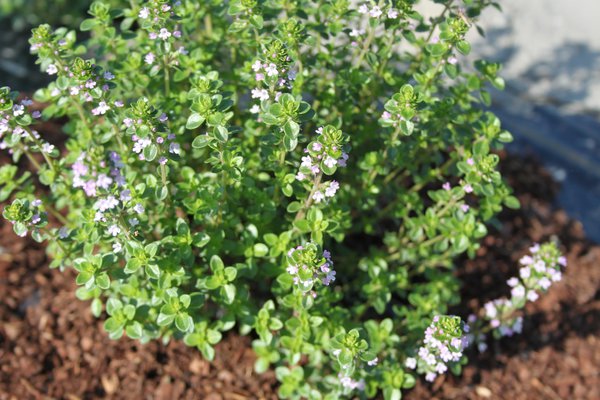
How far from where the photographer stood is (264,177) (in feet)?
9.14

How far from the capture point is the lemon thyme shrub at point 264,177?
2373 millimetres

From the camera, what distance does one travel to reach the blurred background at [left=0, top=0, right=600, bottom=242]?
4594 mm

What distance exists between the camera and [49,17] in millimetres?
5246

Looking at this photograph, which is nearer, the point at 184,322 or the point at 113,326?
the point at 184,322

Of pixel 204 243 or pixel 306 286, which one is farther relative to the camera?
pixel 204 243

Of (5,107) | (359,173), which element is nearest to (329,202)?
(359,173)

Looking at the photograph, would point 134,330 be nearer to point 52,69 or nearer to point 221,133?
point 221,133

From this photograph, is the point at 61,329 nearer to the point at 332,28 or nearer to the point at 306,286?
the point at 306,286

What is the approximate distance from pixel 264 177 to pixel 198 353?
41.7 inches

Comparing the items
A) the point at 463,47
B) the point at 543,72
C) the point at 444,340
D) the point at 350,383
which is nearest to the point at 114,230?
the point at 350,383

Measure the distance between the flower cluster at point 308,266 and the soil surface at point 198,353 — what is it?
1.05 m

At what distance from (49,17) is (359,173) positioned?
11.4 feet

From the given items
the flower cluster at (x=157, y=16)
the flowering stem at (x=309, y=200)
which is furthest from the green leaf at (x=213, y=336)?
the flower cluster at (x=157, y=16)

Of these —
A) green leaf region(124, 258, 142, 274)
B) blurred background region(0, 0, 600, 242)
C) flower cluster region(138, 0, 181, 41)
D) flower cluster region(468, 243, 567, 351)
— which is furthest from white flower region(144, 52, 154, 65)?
blurred background region(0, 0, 600, 242)
